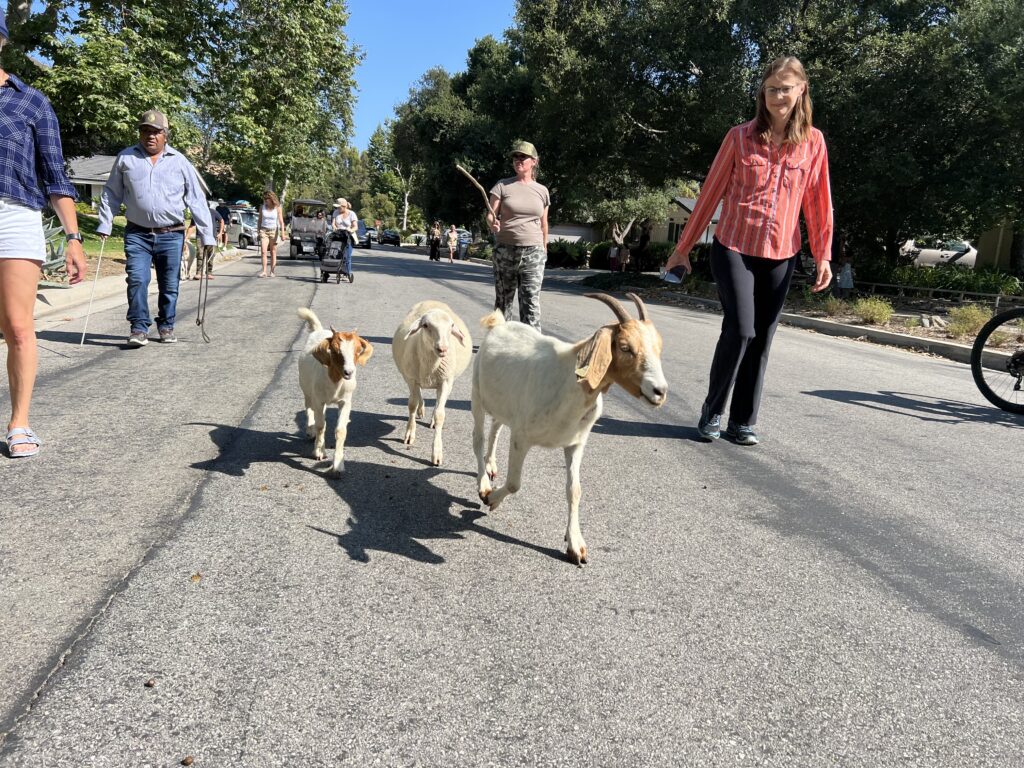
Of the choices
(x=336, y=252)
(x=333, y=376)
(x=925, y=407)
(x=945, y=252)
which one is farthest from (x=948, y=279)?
(x=333, y=376)

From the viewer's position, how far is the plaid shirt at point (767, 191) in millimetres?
4965

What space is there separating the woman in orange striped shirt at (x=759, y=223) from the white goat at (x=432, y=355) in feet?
5.95

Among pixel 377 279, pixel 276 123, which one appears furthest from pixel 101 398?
pixel 276 123

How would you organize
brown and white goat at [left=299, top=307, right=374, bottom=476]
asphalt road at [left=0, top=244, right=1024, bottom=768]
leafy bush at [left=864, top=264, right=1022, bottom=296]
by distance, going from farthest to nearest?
1. leafy bush at [left=864, top=264, right=1022, bottom=296]
2. brown and white goat at [left=299, top=307, right=374, bottom=476]
3. asphalt road at [left=0, top=244, right=1024, bottom=768]

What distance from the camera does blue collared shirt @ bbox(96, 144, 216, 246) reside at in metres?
7.16

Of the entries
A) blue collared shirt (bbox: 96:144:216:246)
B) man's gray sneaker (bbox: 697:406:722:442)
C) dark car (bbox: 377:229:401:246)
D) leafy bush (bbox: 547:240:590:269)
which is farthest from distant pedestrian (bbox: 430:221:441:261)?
man's gray sneaker (bbox: 697:406:722:442)

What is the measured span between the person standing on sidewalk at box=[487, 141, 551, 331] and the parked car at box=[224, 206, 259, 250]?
1215 inches

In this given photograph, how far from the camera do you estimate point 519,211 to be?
702cm

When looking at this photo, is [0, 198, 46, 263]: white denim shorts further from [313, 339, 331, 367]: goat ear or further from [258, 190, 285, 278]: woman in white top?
[258, 190, 285, 278]: woman in white top

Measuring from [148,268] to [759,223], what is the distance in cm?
Answer: 627

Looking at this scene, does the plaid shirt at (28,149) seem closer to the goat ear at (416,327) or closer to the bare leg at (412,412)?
the goat ear at (416,327)

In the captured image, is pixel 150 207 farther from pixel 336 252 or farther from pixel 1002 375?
pixel 336 252

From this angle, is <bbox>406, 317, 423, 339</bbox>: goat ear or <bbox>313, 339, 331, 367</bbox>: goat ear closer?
<bbox>313, 339, 331, 367</bbox>: goat ear

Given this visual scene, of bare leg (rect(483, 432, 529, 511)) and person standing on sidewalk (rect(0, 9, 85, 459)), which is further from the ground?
person standing on sidewalk (rect(0, 9, 85, 459))
